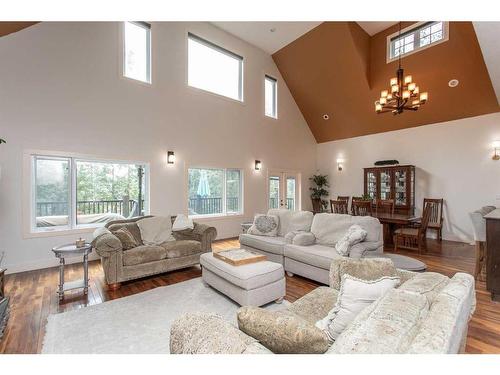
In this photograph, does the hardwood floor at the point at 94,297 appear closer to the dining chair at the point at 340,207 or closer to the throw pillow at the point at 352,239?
the throw pillow at the point at 352,239

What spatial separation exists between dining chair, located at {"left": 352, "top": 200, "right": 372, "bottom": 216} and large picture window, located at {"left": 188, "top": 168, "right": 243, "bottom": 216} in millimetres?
2942

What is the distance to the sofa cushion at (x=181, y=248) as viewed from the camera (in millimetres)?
3721

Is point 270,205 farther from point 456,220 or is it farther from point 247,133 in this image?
point 456,220

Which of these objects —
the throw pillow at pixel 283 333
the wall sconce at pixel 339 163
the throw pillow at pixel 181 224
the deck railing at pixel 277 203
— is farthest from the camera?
the wall sconce at pixel 339 163

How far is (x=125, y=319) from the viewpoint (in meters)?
2.49

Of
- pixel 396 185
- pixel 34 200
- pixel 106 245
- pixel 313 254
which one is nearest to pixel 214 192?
pixel 106 245

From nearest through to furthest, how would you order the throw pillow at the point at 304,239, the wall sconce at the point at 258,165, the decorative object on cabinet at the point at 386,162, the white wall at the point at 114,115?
the throw pillow at the point at 304,239, the white wall at the point at 114,115, the decorative object on cabinet at the point at 386,162, the wall sconce at the point at 258,165

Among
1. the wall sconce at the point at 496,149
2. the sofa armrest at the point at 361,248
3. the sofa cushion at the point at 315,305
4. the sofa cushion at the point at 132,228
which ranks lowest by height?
the sofa cushion at the point at 315,305

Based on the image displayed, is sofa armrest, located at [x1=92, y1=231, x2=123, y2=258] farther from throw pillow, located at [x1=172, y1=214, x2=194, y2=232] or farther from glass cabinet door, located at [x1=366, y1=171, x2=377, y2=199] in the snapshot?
glass cabinet door, located at [x1=366, y1=171, x2=377, y2=199]

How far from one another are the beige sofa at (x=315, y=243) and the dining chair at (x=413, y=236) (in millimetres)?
1905

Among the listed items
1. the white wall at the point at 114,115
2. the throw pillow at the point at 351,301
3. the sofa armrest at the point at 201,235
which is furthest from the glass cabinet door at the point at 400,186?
the throw pillow at the point at 351,301

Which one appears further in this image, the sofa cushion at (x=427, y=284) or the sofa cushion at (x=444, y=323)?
the sofa cushion at (x=427, y=284)

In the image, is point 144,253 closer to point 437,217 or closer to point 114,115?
point 114,115
